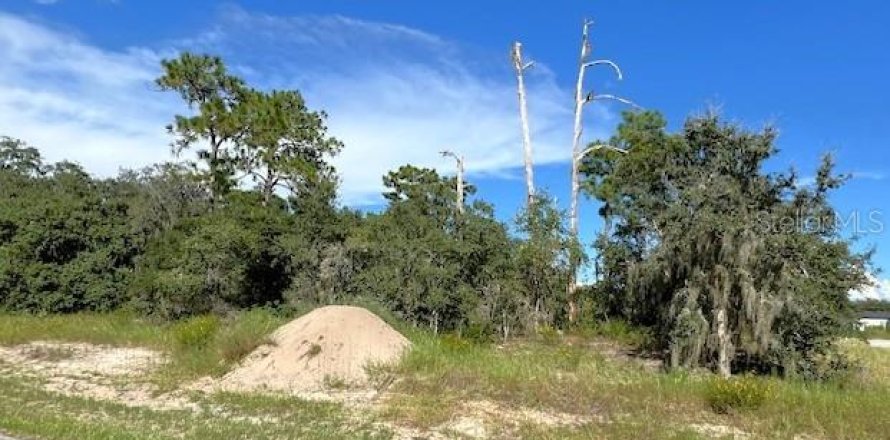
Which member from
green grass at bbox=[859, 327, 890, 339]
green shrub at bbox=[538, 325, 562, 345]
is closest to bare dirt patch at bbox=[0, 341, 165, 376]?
green shrub at bbox=[538, 325, 562, 345]

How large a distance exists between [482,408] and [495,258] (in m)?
12.4

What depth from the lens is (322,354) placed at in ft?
48.4

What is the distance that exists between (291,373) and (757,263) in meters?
10.9

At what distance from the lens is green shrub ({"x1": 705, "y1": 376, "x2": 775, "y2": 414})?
39.1ft

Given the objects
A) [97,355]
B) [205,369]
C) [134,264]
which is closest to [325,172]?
[134,264]

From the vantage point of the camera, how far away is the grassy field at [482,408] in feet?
34.0

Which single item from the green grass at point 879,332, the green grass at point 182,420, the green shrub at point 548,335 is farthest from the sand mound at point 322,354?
the green grass at point 879,332

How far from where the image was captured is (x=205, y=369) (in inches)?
612

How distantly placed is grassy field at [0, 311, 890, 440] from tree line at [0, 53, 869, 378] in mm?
3127

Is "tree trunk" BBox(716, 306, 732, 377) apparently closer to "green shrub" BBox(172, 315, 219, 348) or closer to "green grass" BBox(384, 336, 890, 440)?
"green grass" BBox(384, 336, 890, 440)

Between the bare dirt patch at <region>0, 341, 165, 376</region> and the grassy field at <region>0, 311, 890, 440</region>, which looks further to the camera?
the bare dirt patch at <region>0, 341, 165, 376</region>

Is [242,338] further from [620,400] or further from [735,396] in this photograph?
[735,396]

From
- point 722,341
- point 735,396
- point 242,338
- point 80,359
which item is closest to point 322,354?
point 242,338

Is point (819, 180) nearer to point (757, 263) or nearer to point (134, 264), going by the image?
point (757, 263)
